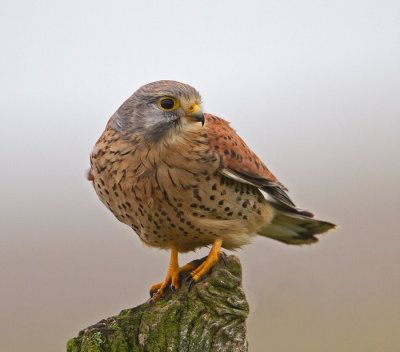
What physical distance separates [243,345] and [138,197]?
3.30 ft

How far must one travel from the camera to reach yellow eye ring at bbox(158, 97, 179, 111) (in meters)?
3.15

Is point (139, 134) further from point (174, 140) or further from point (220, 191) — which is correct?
point (220, 191)

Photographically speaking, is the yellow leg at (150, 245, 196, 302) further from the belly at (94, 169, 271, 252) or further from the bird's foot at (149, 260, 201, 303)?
the belly at (94, 169, 271, 252)

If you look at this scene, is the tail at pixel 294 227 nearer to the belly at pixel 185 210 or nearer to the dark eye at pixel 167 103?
the belly at pixel 185 210

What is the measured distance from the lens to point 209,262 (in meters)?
3.17

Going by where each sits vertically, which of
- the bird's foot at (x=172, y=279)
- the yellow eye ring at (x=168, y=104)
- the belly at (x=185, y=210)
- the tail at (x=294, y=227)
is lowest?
the bird's foot at (x=172, y=279)

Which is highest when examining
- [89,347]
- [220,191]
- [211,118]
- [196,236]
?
[211,118]

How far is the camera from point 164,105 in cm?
316

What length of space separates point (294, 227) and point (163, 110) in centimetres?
152

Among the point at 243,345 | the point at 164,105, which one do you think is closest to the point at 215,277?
the point at 243,345

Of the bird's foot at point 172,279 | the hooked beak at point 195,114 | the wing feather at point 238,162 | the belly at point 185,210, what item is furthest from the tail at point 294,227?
the hooked beak at point 195,114

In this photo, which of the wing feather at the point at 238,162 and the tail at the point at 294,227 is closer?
the wing feather at the point at 238,162

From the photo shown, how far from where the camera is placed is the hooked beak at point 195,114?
3.15m

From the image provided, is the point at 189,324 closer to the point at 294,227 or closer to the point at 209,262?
the point at 209,262
